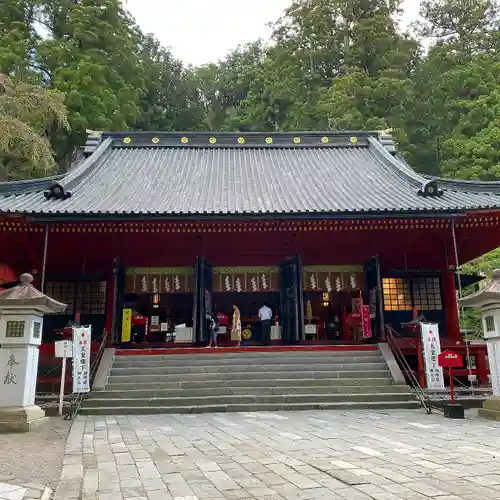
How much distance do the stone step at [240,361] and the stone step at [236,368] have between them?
15 centimetres

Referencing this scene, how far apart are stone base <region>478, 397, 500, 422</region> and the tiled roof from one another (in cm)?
586

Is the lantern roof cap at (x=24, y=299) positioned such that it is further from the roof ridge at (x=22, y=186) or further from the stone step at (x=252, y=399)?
the roof ridge at (x=22, y=186)

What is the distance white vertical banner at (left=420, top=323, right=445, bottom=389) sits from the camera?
11031 mm

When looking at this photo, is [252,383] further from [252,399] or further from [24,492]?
[24,492]

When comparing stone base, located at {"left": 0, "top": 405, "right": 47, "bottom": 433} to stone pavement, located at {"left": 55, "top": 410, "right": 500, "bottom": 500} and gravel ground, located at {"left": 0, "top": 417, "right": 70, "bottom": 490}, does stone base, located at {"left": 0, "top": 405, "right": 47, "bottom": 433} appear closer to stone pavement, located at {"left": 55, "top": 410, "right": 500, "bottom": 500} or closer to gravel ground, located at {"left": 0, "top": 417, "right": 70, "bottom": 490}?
gravel ground, located at {"left": 0, "top": 417, "right": 70, "bottom": 490}

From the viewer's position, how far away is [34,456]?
609cm

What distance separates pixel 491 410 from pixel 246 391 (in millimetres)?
5064

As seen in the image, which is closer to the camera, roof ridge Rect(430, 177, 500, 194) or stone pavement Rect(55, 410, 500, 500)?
stone pavement Rect(55, 410, 500, 500)

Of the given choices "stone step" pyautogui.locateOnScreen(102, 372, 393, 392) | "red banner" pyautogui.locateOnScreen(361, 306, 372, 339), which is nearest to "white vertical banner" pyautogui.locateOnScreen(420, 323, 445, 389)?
"stone step" pyautogui.locateOnScreen(102, 372, 393, 392)

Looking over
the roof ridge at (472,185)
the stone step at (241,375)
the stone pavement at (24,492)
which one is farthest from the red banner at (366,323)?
the stone pavement at (24,492)

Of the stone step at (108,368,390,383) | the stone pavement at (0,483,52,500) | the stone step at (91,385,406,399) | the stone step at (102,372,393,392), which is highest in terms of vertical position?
the stone step at (108,368,390,383)

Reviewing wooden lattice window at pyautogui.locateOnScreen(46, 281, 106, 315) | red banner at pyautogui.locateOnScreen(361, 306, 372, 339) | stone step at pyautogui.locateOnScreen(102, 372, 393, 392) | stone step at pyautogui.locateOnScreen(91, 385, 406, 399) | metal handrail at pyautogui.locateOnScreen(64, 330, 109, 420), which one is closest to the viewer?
metal handrail at pyautogui.locateOnScreen(64, 330, 109, 420)

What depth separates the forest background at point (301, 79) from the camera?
1051 inches

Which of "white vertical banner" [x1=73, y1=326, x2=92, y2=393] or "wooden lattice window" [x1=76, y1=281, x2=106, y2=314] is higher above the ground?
"wooden lattice window" [x1=76, y1=281, x2=106, y2=314]
